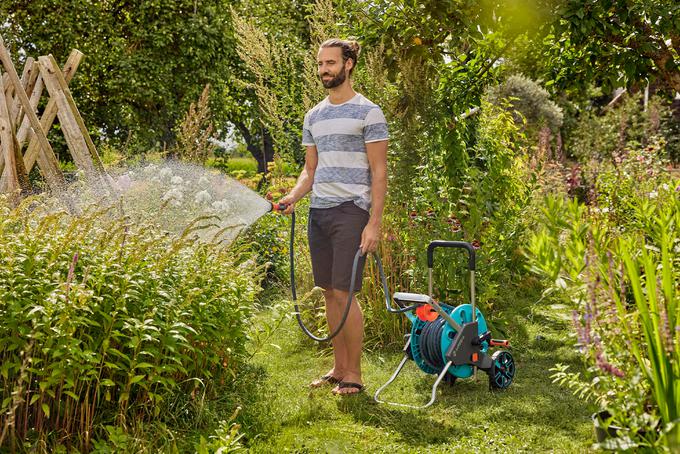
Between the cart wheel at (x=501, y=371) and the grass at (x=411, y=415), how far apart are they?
0.06 metres

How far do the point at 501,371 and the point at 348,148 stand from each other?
1.47 meters

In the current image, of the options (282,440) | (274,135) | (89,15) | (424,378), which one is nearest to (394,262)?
(424,378)

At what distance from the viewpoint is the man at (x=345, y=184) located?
12.5 ft

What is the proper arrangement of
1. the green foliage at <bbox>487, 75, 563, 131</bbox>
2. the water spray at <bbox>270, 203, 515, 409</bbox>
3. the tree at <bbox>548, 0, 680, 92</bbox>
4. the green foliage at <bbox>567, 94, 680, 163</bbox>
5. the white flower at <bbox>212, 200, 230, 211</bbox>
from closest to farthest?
the water spray at <bbox>270, 203, 515, 409</bbox> < the tree at <bbox>548, 0, 680, 92</bbox> < the white flower at <bbox>212, 200, 230, 211</bbox> < the green foliage at <bbox>567, 94, 680, 163</bbox> < the green foliage at <bbox>487, 75, 563, 131</bbox>

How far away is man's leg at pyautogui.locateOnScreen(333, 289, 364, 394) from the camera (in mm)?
3996

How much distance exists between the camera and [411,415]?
3.73 meters

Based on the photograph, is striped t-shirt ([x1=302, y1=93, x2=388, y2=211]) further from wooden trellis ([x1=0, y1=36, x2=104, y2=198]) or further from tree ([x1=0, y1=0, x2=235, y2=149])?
tree ([x1=0, y1=0, x2=235, y2=149])

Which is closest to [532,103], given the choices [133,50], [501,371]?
[133,50]

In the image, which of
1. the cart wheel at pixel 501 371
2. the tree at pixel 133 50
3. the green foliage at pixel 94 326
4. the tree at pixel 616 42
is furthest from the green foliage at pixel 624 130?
the green foliage at pixel 94 326

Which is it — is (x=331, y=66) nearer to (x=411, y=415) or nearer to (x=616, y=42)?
(x=411, y=415)

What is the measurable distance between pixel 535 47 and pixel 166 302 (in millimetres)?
4247

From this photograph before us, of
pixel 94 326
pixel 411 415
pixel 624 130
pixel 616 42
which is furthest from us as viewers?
pixel 624 130

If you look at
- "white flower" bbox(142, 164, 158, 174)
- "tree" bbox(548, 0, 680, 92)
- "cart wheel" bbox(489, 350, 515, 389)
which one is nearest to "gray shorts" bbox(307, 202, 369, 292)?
"cart wheel" bbox(489, 350, 515, 389)

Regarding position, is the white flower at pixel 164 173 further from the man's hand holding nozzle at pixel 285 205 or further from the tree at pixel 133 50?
the tree at pixel 133 50
